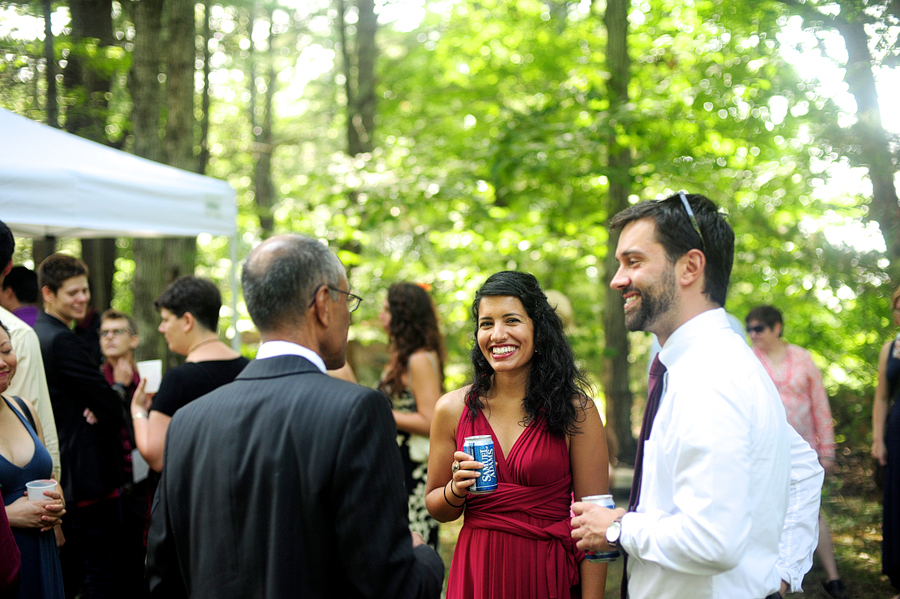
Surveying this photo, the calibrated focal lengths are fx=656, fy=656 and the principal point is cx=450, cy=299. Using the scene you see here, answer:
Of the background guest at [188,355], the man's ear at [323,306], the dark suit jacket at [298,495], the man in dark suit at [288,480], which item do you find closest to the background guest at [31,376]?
the background guest at [188,355]

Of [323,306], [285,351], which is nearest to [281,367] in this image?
[285,351]

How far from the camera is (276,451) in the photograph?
1557 mm

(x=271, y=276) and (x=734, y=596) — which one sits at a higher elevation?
(x=271, y=276)

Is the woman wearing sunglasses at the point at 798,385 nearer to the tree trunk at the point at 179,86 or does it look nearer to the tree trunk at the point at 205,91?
the tree trunk at the point at 179,86

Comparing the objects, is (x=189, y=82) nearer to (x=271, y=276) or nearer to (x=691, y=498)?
(x=271, y=276)

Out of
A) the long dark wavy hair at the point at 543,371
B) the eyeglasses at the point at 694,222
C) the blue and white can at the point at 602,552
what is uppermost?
the eyeglasses at the point at 694,222

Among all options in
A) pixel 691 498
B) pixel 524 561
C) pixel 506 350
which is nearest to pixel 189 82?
pixel 506 350

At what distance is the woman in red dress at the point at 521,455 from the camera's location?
2.37 metres

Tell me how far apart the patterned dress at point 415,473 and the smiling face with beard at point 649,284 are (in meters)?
2.46

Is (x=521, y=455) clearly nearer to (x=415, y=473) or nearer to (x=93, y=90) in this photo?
(x=415, y=473)

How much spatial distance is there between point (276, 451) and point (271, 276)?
455 millimetres

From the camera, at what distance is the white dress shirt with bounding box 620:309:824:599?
1544 mm

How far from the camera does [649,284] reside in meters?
1.85

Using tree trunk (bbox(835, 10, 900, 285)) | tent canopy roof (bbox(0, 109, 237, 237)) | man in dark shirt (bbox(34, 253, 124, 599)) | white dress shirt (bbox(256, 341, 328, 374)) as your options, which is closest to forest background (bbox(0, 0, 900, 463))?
tree trunk (bbox(835, 10, 900, 285))
